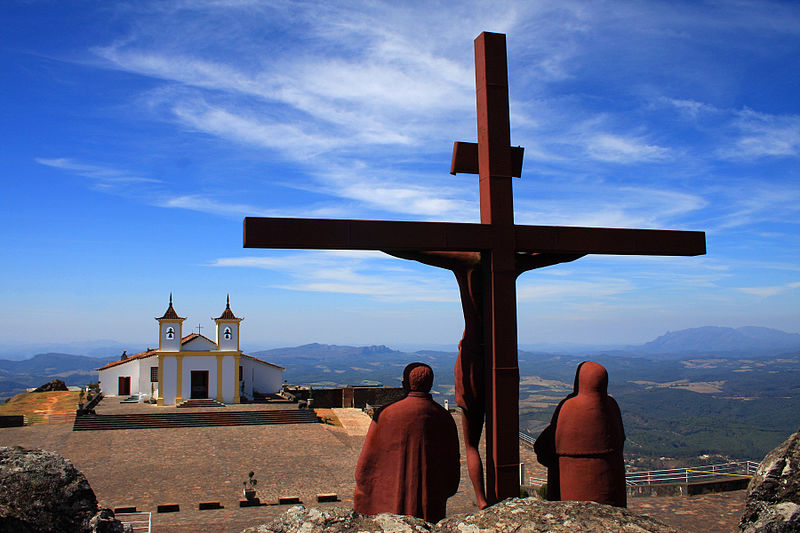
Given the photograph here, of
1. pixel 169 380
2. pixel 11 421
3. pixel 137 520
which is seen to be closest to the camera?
pixel 137 520

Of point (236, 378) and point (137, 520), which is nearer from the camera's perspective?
point (137, 520)

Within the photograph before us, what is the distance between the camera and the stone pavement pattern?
1402 centimetres

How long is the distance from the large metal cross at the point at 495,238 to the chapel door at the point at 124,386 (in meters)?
36.6

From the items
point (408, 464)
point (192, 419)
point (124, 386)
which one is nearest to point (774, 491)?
point (408, 464)

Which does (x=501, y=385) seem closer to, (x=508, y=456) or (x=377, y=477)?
(x=508, y=456)

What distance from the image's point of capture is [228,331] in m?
36.2

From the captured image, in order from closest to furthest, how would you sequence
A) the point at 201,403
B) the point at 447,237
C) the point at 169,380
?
the point at 447,237 < the point at 201,403 < the point at 169,380

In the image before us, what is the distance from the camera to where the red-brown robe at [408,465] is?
6.07 meters

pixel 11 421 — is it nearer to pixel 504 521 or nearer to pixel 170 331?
pixel 170 331

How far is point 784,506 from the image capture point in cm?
441

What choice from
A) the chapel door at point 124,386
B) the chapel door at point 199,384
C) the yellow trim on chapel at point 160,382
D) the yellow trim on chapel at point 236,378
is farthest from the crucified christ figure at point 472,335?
the chapel door at point 124,386

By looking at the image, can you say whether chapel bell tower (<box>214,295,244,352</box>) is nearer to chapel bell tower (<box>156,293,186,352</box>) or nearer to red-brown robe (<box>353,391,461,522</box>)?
chapel bell tower (<box>156,293,186,352</box>)

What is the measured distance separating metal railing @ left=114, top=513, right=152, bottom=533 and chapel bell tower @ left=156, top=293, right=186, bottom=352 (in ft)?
71.8

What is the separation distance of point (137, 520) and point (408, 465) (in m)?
10.4
